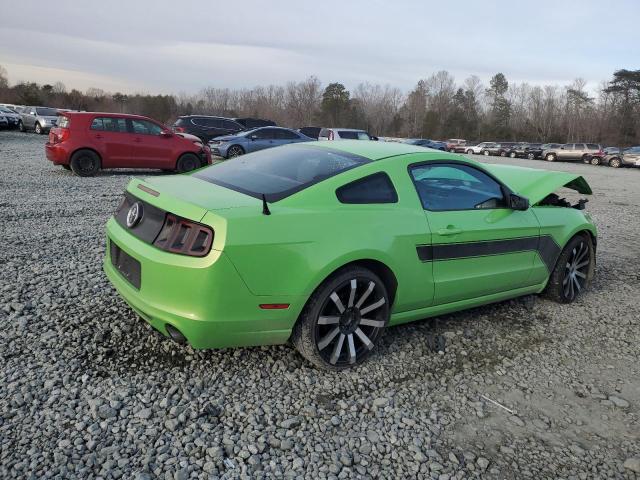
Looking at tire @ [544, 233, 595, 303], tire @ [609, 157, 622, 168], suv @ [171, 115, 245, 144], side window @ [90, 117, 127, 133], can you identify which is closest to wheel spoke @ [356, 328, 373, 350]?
tire @ [544, 233, 595, 303]

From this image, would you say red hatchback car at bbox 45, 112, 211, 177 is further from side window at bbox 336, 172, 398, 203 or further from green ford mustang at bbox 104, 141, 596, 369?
side window at bbox 336, 172, 398, 203

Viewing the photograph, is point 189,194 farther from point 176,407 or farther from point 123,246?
point 176,407

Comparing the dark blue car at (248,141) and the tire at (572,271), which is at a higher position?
the dark blue car at (248,141)

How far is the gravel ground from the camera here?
260cm

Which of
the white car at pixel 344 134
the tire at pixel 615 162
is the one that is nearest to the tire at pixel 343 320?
the white car at pixel 344 134

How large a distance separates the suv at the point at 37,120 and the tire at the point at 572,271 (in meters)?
30.8

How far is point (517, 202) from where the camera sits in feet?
14.3

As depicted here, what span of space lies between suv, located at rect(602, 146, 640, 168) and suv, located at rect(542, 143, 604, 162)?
3.04 feet

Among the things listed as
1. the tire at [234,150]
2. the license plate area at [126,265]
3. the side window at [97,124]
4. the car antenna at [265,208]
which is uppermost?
the side window at [97,124]

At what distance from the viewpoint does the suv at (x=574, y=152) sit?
4091cm

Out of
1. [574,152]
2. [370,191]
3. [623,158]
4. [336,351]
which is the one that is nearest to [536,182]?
[370,191]

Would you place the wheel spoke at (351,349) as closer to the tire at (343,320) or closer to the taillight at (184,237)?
the tire at (343,320)

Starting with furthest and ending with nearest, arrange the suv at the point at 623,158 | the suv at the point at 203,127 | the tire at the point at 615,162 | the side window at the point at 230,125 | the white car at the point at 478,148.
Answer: the white car at the point at 478,148, the tire at the point at 615,162, the suv at the point at 623,158, the side window at the point at 230,125, the suv at the point at 203,127

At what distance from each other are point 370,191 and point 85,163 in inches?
415
